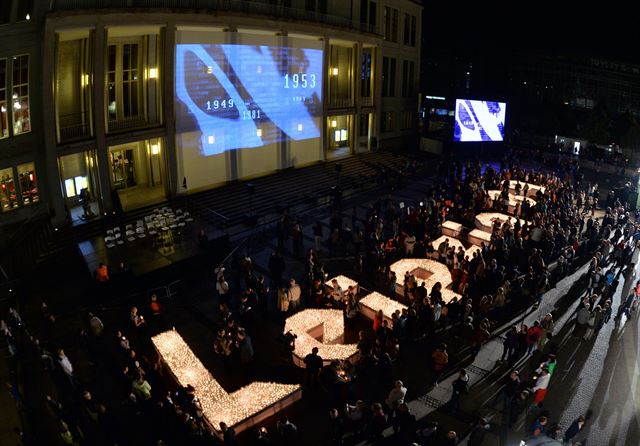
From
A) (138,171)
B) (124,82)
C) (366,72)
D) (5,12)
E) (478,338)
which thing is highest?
(5,12)

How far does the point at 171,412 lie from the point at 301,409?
343cm

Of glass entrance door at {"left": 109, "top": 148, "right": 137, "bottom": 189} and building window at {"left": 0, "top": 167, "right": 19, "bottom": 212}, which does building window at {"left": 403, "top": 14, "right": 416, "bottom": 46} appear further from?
building window at {"left": 0, "top": 167, "right": 19, "bottom": 212}

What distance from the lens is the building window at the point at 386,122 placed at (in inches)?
1645

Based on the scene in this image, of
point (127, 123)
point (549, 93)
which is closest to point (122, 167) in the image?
point (127, 123)

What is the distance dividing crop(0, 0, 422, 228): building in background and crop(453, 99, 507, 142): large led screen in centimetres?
812

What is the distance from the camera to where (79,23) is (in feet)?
68.3

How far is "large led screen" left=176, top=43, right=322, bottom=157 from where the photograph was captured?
1040 inches

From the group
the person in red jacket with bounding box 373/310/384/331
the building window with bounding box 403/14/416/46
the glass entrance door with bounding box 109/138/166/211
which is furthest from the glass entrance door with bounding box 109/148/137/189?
the building window with bounding box 403/14/416/46

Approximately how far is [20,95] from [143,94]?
6746 mm

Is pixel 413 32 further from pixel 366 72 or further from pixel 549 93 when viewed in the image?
pixel 549 93

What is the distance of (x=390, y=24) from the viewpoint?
131ft

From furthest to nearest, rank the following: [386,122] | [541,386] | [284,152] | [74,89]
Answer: [386,122] → [284,152] → [74,89] → [541,386]

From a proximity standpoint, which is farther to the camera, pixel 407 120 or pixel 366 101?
pixel 407 120

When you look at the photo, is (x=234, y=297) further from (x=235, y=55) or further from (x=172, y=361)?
(x=235, y=55)
